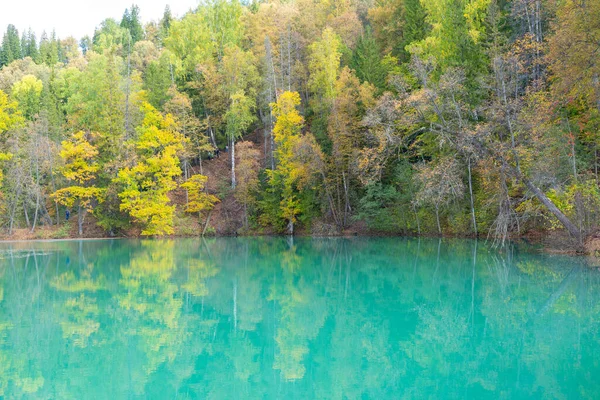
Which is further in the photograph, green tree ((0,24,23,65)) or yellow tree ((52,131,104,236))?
green tree ((0,24,23,65))

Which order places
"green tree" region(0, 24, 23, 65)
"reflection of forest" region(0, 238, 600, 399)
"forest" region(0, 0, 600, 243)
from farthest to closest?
"green tree" region(0, 24, 23, 65) < "forest" region(0, 0, 600, 243) < "reflection of forest" region(0, 238, 600, 399)

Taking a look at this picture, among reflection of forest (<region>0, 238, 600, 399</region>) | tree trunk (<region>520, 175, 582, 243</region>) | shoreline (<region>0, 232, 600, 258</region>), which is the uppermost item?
tree trunk (<region>520, 175, 582, 243</region>)

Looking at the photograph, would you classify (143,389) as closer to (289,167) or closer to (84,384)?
(84,384)

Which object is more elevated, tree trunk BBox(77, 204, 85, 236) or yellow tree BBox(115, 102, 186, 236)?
yellow tree BBox(115, 102, 186, 236)

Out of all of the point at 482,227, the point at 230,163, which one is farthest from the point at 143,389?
the point at 230,163

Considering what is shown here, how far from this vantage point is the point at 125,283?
52.3ft

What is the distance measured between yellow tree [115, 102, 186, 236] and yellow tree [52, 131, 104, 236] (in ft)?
8.44

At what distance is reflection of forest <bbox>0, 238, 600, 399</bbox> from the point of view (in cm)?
677

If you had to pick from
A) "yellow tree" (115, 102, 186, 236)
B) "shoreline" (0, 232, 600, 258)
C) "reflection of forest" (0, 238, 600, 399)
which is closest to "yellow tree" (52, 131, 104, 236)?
"yellow tree" (115, 102, 186, 236)

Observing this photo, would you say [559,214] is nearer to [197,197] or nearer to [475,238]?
[475,238]

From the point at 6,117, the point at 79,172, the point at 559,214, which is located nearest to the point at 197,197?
the point at 79,172

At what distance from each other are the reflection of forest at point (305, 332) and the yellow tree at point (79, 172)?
20.7m

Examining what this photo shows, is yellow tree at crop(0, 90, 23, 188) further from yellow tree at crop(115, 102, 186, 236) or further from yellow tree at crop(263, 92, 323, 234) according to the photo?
yellow tree at crop(263, 92, 323, 234)

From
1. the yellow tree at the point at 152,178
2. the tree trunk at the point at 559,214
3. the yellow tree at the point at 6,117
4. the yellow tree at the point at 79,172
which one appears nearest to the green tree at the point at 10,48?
the yellow tree at the point at 6,117
